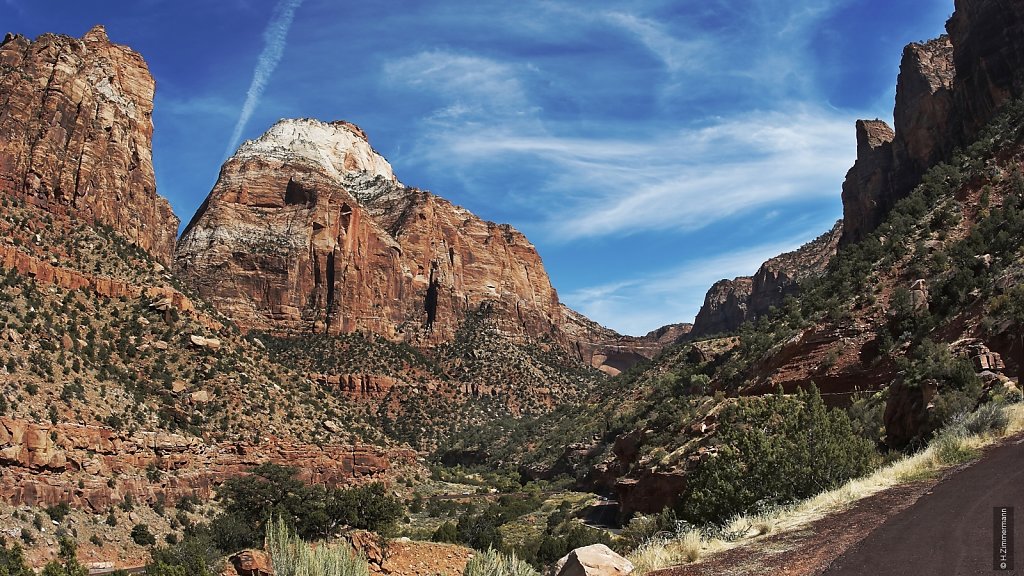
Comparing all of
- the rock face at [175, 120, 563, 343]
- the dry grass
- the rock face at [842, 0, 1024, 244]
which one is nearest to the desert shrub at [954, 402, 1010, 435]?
the dry grass

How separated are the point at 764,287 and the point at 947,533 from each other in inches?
5375

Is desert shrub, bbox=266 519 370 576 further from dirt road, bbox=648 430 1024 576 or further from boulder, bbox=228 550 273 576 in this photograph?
boulder, bbox=228 550 273 576

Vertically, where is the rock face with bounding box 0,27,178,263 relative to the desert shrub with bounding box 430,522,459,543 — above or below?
above

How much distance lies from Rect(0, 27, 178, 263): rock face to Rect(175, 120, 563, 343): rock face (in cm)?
3471

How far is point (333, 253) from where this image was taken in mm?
110375

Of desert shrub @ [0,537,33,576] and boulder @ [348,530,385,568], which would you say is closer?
desert shrub @ [0,537,33,576]

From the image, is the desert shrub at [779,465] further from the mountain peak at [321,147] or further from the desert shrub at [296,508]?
the mountain peak at [321,147]

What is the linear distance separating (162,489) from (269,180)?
8557 centimetres

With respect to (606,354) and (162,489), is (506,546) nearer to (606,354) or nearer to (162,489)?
(162,489)

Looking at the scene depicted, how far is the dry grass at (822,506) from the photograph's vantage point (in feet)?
33.7

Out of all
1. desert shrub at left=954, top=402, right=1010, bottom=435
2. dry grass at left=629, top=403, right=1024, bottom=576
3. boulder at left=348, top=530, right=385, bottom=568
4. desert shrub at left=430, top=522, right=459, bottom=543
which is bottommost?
desert shrub at left=430, top=522, right=459, bottom=543

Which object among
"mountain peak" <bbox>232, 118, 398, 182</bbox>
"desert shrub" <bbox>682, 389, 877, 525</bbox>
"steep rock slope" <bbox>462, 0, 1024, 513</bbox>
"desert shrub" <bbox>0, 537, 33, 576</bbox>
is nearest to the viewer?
"desert shrub" <bbox>682, 389, 877, 525</bbox>

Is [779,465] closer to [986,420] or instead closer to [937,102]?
[986,420]

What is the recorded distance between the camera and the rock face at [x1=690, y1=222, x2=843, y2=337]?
119312 millimetres
